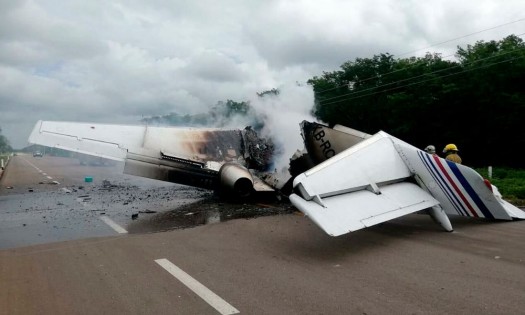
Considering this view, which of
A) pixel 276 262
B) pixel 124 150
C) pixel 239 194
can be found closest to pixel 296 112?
pixel 239 194

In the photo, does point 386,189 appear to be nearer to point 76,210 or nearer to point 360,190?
point 360,190

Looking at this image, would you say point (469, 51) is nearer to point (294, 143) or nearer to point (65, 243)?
point (294, 143)

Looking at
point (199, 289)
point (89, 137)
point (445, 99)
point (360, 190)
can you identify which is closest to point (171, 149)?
point (89, 137)

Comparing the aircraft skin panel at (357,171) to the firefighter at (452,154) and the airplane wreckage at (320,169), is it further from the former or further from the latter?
the firefighter at (452,154)

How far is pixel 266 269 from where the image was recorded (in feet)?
17.4

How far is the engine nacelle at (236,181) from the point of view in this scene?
11.5 meters

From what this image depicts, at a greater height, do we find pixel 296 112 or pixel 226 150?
pixel 296 112

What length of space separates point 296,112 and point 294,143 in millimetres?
1026

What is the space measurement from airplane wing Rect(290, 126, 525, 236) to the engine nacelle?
4722mm

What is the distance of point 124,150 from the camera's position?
40.3ft

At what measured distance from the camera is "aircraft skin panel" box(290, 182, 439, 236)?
5398mm

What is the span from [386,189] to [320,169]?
132 cm

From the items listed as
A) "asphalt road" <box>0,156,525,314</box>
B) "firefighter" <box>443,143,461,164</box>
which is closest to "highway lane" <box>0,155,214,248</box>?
"asphalt road" <box>0,156,525,314</box>

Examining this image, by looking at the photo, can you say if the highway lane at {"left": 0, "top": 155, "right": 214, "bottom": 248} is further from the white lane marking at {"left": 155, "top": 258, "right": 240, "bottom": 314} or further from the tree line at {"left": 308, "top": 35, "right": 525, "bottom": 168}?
the tree line at {"left": 308, "top": 35, "right": 525, "bottom": 168}
